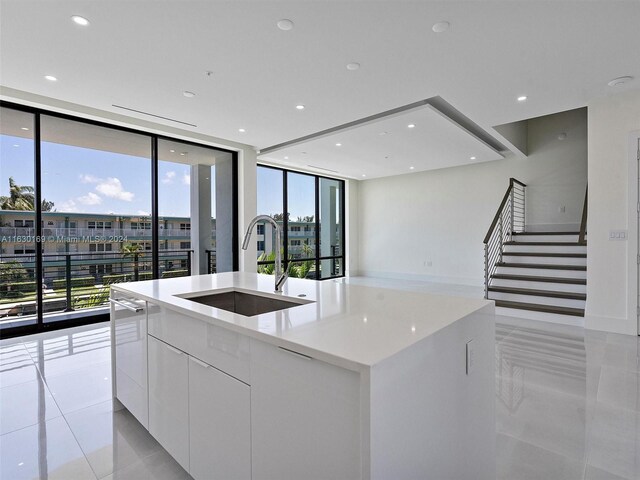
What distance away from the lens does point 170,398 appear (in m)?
1.58

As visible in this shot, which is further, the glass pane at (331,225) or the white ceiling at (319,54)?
the glass pane at (331,225)

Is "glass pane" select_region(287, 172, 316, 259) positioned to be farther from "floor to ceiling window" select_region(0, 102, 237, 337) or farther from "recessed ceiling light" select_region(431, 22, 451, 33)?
"recessed ceiling light" select_region(431, 22, 451, 33)

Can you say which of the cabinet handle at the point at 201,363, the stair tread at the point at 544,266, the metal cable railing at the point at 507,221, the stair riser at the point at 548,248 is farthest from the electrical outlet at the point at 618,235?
the cabinet handle at the point at 201,363

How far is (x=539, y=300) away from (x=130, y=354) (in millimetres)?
4996

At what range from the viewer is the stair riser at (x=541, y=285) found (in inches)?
181

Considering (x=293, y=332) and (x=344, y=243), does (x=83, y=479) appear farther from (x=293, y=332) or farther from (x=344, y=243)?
(x=344, y=243)

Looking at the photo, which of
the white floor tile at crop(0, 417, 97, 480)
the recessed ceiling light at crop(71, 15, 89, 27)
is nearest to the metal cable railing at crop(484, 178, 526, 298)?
the white floor tile at crop(0, 417, 97, 480)

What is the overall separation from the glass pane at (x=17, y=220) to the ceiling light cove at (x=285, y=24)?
3.50 meters

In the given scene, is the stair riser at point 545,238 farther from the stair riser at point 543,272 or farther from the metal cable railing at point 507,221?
the stair riser at point 543,272

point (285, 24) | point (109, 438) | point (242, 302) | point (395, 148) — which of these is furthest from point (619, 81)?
point (109, 438)

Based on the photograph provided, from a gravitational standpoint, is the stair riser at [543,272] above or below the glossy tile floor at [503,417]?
above

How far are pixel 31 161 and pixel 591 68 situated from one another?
20.1 feet

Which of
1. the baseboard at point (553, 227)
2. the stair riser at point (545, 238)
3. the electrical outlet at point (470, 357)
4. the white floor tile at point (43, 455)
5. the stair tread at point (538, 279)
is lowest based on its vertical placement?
the white floor tile at point (43, 455)

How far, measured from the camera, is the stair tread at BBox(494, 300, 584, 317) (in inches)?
165
